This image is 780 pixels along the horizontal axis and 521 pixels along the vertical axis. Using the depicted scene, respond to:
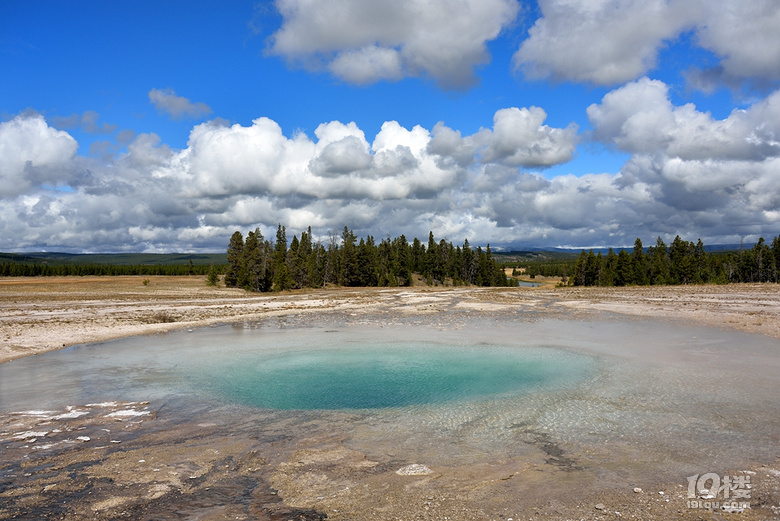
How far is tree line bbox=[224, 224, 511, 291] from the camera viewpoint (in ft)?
255

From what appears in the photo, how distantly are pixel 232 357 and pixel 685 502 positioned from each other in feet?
54.9

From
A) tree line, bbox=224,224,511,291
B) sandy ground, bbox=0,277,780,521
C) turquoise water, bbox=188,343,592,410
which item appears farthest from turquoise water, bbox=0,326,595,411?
tree line, bbox=224,224,511,291

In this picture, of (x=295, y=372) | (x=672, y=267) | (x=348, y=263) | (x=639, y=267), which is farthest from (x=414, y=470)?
(x=672, y=267)

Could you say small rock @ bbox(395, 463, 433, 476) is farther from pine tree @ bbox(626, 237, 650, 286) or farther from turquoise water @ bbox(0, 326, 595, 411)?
pine tree @ bbox(626, 237, 650, 286)

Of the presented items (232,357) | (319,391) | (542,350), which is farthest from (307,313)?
(319,391)

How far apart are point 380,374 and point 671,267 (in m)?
103

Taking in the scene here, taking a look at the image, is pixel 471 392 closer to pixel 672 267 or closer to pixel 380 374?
pixel 380 374

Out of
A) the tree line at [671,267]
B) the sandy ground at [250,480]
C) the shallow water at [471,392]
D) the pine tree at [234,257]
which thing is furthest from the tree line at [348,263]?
the sandy ground at [250,480]

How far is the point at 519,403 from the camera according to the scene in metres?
12.1

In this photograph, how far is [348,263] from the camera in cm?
9869

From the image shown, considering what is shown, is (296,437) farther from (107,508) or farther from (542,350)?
(542,350)

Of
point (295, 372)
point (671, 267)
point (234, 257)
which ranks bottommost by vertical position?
point (295, 372)

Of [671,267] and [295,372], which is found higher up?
[671,267]

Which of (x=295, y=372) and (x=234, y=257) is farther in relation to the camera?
(x=234, y=257)
